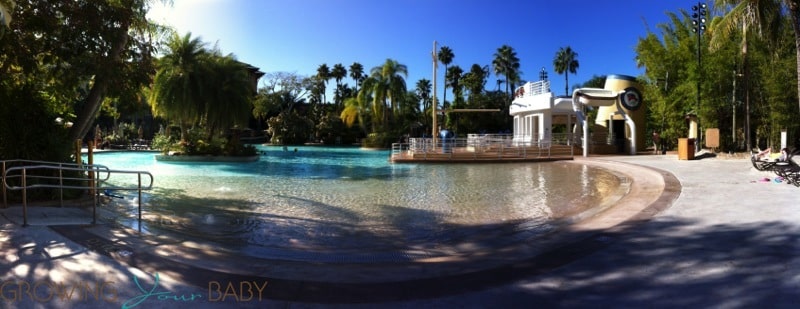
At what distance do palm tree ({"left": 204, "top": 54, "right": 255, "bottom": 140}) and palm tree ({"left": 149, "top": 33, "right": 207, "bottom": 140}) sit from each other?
0.50m

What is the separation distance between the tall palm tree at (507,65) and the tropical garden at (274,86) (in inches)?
7.1

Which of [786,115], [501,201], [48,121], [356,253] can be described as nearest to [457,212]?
[501,201]

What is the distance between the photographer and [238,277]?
4.27 m

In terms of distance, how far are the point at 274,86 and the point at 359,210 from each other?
4258cm

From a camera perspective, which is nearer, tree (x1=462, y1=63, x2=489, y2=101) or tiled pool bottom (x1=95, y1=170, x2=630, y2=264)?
tiled pool bottom (x1=95, y1=170, x2=630, y2=264)

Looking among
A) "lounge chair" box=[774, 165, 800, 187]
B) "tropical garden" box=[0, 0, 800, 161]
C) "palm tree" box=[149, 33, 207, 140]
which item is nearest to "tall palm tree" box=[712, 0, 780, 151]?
"tropical garden" box=[0, 0, 800, 161]

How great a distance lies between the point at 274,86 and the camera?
1940 inches

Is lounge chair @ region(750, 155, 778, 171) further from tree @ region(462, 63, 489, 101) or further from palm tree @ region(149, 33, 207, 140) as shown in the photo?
tree @ region(462, 63, 489, 101)

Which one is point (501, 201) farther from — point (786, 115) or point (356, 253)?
point (786, 115)

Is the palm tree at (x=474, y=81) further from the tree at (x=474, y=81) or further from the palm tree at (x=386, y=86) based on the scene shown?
the palm tree at (x=386, y=86)

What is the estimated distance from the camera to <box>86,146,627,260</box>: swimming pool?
652 centimetres

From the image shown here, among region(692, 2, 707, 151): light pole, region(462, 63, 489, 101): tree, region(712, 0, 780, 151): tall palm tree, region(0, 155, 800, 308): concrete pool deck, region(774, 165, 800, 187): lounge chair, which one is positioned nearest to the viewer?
region(0, 155, 800, 308): concrete pool deck

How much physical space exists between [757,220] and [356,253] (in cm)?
500

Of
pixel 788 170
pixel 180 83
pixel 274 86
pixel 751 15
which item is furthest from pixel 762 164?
pixel 274 86
